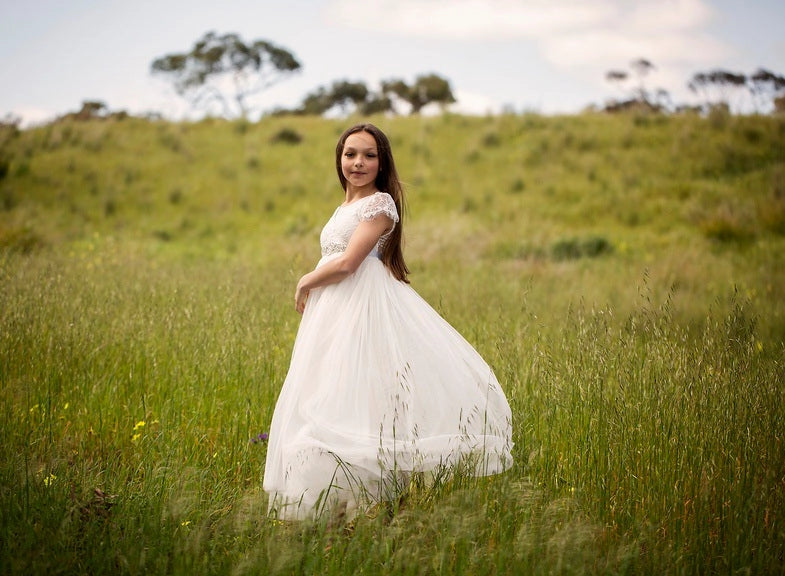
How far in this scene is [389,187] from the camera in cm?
325

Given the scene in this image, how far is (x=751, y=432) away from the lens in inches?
116

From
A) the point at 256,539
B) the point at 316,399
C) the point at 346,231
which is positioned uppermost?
the point at 346,231

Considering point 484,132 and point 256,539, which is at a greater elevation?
point 484,132

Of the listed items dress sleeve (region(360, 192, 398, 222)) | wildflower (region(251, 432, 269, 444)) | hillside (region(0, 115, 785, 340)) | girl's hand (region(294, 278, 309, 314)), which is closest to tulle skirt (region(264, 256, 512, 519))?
girl's hand (region(294, 278, 309, 314))

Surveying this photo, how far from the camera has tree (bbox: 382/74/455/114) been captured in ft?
106

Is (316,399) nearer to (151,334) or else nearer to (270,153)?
(151,334)

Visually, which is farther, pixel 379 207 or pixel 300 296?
pixel 300 296

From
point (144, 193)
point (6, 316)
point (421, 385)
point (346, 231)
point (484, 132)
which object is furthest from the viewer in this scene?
point (484, 132)

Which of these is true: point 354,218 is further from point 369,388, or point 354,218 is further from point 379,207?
point 369,388

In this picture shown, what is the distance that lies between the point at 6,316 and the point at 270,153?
46.6 feet

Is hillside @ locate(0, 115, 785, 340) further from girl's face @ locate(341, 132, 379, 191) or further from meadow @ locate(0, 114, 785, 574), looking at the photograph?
girl's face @ locate(341, 132, 379, 191)

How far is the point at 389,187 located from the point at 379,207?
0.31 metres

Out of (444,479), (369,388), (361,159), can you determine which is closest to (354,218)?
(361,159)

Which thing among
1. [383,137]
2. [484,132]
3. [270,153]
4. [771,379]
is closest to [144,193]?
[270,153]
